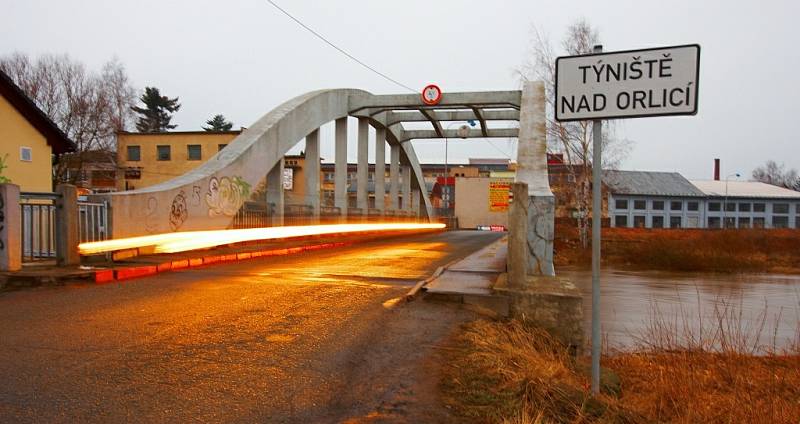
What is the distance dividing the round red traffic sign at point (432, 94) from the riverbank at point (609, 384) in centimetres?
1784

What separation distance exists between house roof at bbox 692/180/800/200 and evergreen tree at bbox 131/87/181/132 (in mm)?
69176

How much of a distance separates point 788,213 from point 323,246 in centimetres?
7167

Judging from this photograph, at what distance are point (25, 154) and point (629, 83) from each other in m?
23.4

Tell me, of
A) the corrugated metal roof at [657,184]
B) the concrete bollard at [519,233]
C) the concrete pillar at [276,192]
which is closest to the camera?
the concrete bollard at [519,233]

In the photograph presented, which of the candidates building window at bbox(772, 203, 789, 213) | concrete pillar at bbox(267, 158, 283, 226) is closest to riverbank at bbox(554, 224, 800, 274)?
concrete pillar at bbox(267, 158, 283, 226)

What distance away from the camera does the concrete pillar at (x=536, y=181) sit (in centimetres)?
838

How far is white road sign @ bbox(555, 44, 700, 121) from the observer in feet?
12.0

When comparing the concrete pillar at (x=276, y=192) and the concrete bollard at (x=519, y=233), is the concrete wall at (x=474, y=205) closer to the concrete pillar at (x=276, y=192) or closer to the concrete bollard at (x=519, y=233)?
the concrete pillar at (x=276, y=192)

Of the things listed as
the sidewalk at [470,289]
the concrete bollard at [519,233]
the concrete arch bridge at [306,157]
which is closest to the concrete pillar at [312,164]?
the concrete arch bridge at [306,157]

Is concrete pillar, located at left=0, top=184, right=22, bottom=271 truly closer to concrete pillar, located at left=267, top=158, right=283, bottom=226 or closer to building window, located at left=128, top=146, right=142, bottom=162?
concrete pillar, located at left=267, top=158, right=283, bottom=226

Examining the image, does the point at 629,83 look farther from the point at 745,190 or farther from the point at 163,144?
the point at 745,190

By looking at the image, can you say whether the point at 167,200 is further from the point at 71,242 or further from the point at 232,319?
the point at 232,319

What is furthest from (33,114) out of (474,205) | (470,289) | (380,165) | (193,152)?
(474,205)

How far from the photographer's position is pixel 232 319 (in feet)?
20.4
